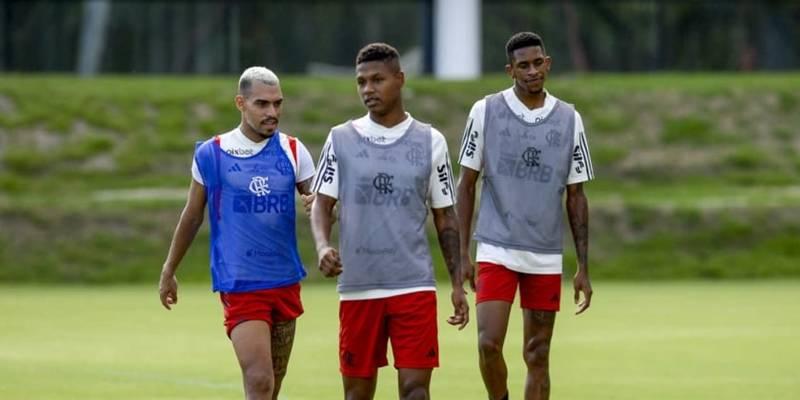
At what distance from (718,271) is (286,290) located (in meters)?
19.0

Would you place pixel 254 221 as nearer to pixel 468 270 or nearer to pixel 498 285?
pixel 468 270

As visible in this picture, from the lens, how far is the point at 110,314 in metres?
20.5

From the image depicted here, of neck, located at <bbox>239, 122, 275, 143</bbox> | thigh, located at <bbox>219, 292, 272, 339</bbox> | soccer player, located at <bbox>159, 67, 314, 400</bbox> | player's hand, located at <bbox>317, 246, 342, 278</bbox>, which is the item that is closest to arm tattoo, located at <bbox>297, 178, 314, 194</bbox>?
soccer player, located at <bbox>159, 67, 314, 400</bbox>

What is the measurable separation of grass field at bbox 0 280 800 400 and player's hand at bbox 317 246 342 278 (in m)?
3.97

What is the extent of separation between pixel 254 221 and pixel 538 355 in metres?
2.01

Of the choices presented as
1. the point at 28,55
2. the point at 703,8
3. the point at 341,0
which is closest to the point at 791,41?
the point at 703,8

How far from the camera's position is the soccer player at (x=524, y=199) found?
10.6 metres

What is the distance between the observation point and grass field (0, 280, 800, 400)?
13.2 meters

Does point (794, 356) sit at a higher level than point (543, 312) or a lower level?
lower

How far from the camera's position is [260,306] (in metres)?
9.57

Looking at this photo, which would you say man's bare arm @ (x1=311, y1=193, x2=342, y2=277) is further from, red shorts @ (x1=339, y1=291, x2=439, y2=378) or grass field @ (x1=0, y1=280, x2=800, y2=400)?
grass field @ (x1=0, y1=280, x2=800, y2=400)

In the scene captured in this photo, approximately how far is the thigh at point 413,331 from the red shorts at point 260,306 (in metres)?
0.72

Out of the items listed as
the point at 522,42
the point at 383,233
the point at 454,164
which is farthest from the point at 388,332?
the point at 454,164

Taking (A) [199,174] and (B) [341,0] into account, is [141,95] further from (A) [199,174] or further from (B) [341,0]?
(A) [199,174]
